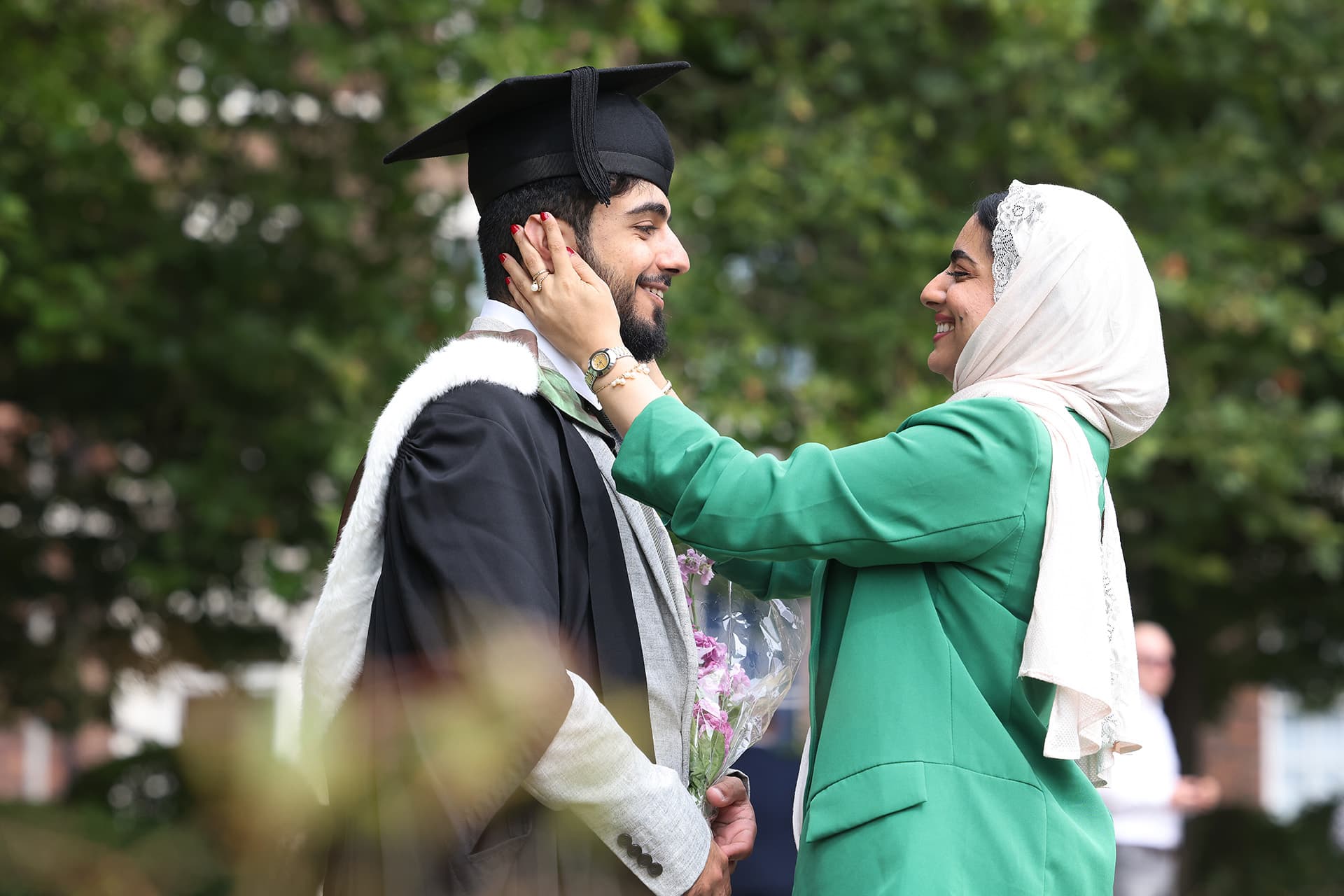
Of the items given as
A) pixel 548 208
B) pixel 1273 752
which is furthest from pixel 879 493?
pixel 1273 752

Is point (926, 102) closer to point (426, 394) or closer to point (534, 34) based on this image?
point (534, 34)

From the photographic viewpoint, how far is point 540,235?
2.67 meters

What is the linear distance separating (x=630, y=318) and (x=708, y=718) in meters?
0.73

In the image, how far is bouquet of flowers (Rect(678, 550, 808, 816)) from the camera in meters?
2.62

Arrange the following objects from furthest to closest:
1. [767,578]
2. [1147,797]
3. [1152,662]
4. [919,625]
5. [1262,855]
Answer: [1262,855] < [1152,662] < [1147,797] < [767,578] < [919,625]

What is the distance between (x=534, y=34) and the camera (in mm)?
6438

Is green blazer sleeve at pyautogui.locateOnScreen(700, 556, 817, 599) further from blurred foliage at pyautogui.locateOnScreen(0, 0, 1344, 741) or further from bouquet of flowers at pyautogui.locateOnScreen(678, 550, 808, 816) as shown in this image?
blurred foliage at pyautogui.locateOnScreen(0, 0, 1344, 741)

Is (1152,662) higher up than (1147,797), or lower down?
higher up

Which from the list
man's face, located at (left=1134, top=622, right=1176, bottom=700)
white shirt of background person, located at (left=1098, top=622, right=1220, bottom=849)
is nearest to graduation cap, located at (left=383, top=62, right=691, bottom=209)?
white shirt of background person, located at (left=1098, top=622, right=1220, bottom=849)

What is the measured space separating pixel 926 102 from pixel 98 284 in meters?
4.01

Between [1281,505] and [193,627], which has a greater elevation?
[1281,505]

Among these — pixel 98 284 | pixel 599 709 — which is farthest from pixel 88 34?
pixel 599 709

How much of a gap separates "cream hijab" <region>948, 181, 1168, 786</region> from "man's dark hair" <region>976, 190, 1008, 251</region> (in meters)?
0.03

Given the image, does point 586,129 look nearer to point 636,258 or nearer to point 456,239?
point 636,258
